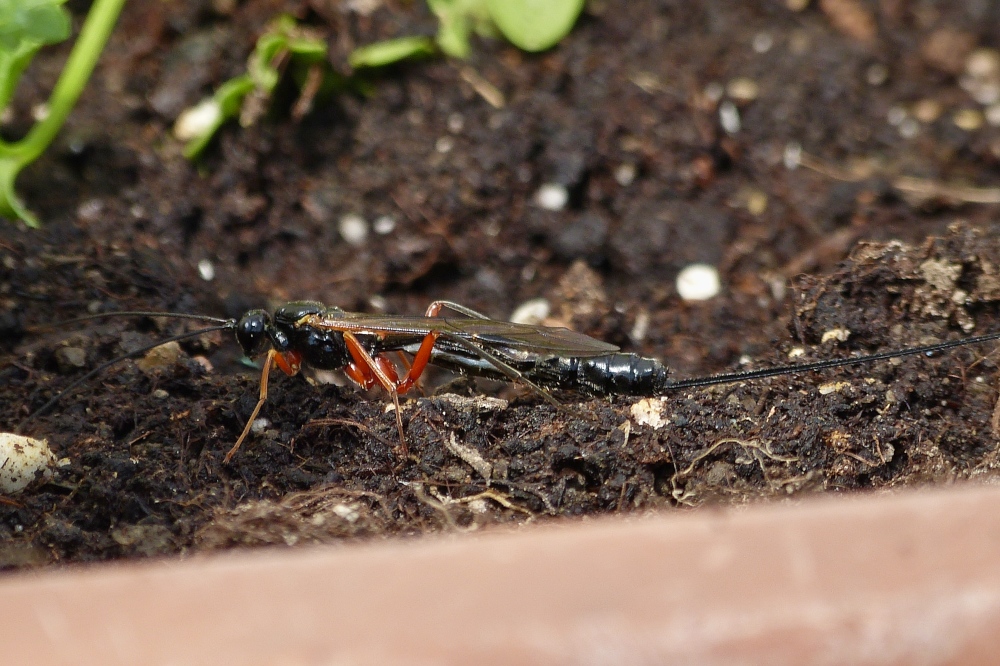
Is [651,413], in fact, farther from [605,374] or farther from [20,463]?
[20,463]

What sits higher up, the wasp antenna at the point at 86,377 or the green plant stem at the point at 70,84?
the green plant stem at the point at 70,84

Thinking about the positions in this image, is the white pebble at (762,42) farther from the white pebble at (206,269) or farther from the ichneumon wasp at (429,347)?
the white pebble at (206,269)

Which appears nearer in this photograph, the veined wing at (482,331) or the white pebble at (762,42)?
the veined wing at (482,331)

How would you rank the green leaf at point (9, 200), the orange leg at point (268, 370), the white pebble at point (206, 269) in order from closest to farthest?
the orange leg at point (268, 370)
the green leaf at point (9, 200)
the white pebble at point (206, 269)

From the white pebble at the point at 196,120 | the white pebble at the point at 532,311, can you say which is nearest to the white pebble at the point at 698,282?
the white pebble at the point at 532,311

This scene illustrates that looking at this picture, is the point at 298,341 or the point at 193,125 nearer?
the point at 298,341

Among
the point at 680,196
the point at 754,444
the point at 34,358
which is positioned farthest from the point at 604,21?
the point at 34,358

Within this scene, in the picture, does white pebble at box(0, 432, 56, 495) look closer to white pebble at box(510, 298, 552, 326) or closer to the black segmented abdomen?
the black segmented abdomen

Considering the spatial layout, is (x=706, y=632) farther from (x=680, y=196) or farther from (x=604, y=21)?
(x=604, y=21)
